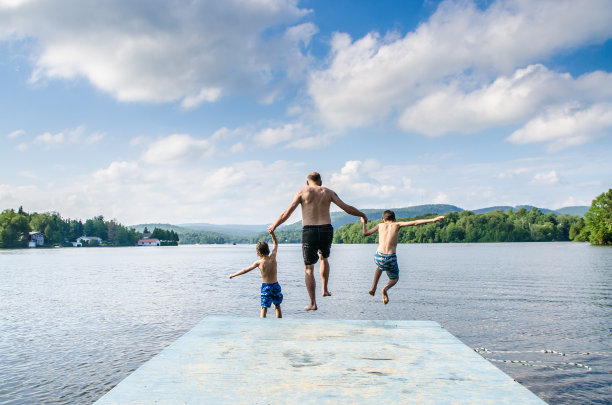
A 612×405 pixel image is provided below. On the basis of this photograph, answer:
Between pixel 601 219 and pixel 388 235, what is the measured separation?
123 meters

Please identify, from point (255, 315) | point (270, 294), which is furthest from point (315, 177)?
point (255, 315)

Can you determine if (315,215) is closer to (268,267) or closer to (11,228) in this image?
(268,267)

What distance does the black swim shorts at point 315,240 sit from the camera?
32.0ft

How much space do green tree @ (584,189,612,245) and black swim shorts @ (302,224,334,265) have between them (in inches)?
4792

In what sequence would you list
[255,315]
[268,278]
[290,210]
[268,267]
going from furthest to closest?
[255,315] < [268,278] < [268,267] < [290,210]

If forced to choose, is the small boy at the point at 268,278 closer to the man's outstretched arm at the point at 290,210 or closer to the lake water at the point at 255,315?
the man's outstretched arm at the point at 290,210

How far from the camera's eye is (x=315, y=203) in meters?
9.66

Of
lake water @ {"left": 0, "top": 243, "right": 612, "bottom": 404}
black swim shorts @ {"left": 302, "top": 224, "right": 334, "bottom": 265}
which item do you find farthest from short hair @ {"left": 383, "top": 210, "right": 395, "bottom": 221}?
lake water @ {"left": 0, "top": 243, "right": 612, "bottom": 404}

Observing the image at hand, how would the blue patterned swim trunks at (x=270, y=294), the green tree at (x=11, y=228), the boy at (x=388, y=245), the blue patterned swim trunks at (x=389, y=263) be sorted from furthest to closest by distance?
the green tree at (x=11, y=228), the blue patterned swim trunks at (x=270, y=294), the blue patterned swim trunks at (x=389, y=263), the boy at (x=388, y=245)

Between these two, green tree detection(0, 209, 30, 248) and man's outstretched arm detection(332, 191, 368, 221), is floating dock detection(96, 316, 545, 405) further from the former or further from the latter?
green tree detection(0, 209, 30, 248)

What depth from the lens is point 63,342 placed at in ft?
48.9

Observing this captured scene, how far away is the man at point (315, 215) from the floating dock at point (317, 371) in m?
1.93

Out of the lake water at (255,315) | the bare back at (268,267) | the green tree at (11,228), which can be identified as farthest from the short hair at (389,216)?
the green tree at (11,228)

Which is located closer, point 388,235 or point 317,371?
point 317,371
